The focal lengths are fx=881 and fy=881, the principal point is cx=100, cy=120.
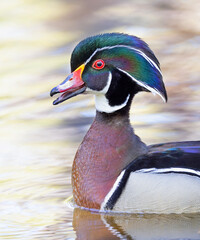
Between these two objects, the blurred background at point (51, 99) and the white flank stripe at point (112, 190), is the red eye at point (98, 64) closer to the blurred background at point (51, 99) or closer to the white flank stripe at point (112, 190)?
the white flank stripe at point (112, 190)

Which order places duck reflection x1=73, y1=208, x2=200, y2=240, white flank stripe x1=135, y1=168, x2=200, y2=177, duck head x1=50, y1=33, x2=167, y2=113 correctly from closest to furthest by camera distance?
duck reflection x1=73, y1=208, x2=200, y2=240 → white flank stripe x1=135, y1=168, x2=200, y2=177 → duck head x1=50, y1=33, x2=167, y2=113

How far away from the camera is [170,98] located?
9.50 metres

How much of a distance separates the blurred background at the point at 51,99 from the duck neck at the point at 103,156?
0.72 ft

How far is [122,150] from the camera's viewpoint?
22.4 ft

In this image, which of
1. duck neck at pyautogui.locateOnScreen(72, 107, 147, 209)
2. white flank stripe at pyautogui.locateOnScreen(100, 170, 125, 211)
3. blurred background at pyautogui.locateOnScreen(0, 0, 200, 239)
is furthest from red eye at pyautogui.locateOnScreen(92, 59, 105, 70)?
blurred background at pyautogui.locateOnScreen(0, 0, 200, 239)

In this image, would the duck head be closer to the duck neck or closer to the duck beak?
the duck beak

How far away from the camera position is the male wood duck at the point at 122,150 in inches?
260

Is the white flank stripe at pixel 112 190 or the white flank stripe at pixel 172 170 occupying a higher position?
the white flank stripe at pixel 172 170

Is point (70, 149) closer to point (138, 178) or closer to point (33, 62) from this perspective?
point (138, 178)

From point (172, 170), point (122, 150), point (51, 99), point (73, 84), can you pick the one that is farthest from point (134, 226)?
point (51, 99)

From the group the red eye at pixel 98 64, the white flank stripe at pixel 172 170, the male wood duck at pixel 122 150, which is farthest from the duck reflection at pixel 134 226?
the red eye at pixel 98 64

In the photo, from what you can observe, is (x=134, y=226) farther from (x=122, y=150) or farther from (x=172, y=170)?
(x=122, y=150)

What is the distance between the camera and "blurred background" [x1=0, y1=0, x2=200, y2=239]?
7.02m

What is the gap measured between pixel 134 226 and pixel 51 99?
3.50 m
